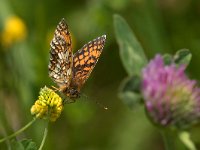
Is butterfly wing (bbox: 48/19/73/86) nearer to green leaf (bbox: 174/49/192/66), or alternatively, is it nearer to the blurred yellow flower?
green leaf (bbox: 174/49/192/66)

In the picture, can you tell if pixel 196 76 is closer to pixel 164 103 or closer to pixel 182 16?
pixel 182 16

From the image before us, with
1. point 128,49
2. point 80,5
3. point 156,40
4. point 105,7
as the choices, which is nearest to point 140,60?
point 128,49

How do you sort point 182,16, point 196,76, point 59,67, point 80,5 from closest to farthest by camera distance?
point 59,67 < point 196,76 < point 182,16 < point 80,5

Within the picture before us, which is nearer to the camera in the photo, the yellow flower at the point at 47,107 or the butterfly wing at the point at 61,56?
the yellow flower at the point at 47,107

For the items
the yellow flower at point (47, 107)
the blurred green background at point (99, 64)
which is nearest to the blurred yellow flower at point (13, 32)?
the blurred green background at point (99, 64)

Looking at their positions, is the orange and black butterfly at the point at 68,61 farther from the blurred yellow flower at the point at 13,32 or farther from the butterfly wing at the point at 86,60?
the blurred yellow flower at the point at 13,32

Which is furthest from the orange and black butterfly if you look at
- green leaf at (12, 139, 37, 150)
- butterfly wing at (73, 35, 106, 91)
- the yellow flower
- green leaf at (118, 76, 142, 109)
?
green leaf at (12, 139, 37, 150)

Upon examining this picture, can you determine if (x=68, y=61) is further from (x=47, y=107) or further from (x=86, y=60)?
(x=47, y=107)
